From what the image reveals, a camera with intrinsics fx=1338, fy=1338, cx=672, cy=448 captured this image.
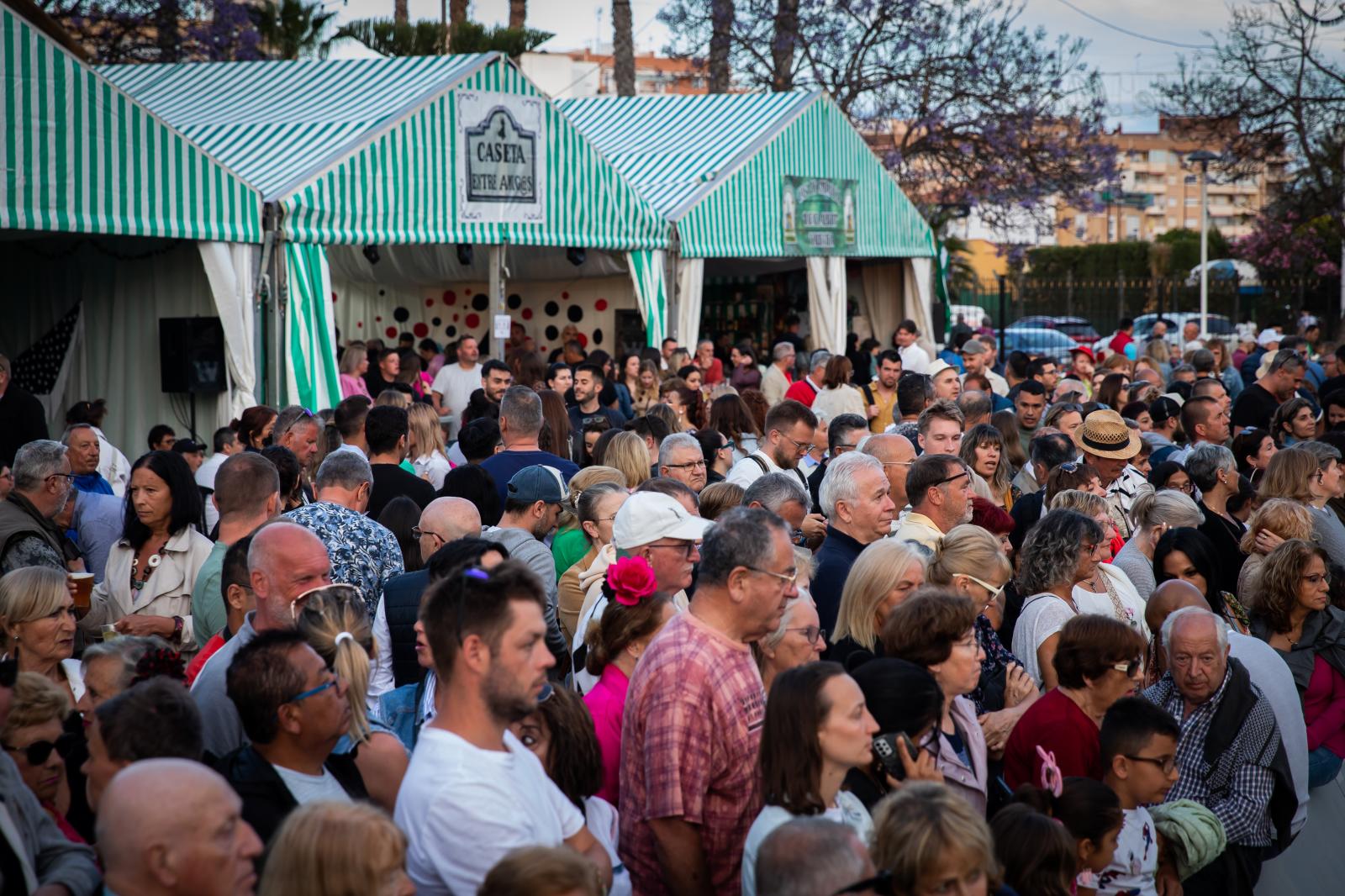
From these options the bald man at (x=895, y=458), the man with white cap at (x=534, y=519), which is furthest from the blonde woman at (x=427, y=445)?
the bald man at (x=895, y=458)

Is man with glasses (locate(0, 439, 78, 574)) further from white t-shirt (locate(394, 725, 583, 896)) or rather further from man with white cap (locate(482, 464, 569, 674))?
white t-shirt (locate(394, 725, 583, 896))

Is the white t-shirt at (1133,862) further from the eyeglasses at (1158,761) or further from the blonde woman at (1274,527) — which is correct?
the blonde woman at (1274,527)

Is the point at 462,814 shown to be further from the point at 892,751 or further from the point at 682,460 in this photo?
the point at 682,460

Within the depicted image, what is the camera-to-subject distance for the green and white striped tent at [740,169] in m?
16.9

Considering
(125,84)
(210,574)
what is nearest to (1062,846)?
(210,574)

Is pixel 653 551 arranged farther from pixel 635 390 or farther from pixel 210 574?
pixel 635 390

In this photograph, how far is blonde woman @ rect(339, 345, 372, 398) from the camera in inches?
488

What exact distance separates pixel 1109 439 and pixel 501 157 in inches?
320

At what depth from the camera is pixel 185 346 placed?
11.6 metres

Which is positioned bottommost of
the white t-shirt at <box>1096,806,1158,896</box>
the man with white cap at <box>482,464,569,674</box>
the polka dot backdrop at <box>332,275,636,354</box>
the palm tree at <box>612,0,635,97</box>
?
the white t-shirt at <box>1096,806,1158,896</box>

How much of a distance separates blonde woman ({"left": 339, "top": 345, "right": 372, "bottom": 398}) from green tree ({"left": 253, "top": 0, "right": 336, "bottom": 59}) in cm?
1477

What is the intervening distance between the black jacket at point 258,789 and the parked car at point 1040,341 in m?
25.2

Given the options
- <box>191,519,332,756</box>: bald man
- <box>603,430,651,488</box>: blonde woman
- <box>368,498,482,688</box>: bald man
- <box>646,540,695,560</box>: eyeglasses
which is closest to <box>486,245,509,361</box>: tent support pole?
<box>603,430,651,488</box>: blonde woman

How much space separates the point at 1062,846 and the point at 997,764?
39.3 inches
